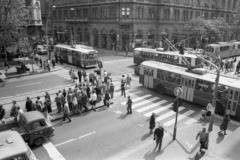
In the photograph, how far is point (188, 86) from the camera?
59.7 ft

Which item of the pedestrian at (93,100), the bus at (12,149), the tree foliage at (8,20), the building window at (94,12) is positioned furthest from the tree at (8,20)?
the building window at (94,12)

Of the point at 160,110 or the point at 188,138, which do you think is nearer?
the point at 188,138

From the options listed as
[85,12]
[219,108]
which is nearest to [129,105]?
[219,108]

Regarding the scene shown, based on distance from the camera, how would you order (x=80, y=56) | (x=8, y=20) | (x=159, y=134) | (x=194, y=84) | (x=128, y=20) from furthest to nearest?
1. (x=128, y=20)
2. (x=80, y=56)
3. (x=8, y=20)
4. (x=194, y=84)
5. (x=159, y=134)

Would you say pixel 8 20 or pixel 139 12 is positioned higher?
pixel 139 12

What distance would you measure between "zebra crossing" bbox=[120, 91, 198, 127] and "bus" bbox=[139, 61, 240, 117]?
1.31 metres

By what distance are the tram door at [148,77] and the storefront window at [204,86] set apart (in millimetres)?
5083

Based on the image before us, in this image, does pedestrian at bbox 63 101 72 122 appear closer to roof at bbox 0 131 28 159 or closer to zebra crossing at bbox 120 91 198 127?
zebra crossing at bbox 120 91 198 127

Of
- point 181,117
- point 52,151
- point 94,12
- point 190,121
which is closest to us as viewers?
point 52,151

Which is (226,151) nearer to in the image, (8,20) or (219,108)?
(219,108)

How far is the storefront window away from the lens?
16703 mm

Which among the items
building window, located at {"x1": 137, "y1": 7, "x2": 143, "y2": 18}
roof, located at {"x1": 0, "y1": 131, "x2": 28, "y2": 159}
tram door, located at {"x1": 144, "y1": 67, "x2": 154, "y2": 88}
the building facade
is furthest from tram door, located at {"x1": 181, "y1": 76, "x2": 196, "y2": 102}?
building window, located at {"x1": 137, "y1": 7, "x2": 143, "y2": 18}

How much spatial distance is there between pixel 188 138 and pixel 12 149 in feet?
30.9

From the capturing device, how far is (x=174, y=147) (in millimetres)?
11875
